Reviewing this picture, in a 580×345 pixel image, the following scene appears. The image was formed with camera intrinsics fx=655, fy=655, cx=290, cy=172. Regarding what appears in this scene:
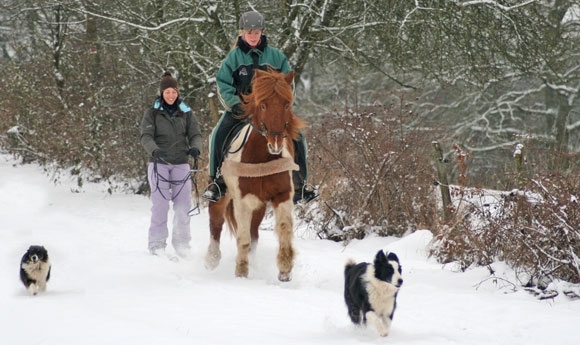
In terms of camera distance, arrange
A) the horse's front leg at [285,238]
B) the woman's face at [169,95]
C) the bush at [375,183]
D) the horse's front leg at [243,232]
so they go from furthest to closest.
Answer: the bush at [375,183] → the woman's face at [169,95] → the horse's front leg at [243,232] → the horse's front leg at [285,238]

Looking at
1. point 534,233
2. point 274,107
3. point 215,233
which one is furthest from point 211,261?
point 534,233

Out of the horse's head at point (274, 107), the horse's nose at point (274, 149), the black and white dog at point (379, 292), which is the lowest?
the black and white dog at point (379, 292)

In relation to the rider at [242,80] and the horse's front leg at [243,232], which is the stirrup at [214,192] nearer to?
the rider at [242,80]

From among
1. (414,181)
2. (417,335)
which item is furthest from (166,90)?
(417,335)

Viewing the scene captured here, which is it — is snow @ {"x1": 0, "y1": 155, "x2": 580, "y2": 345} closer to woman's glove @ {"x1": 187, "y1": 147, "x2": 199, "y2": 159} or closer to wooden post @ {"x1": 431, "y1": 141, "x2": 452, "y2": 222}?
wooden post @ {"x1": 431, "y1": 141, "x2": 452, "y2": 222}

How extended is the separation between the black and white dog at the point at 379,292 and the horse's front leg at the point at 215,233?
10.7ft

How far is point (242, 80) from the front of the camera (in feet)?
24.3

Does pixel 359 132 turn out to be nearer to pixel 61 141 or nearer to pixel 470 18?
pixel 470 18

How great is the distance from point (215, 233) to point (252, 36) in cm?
238

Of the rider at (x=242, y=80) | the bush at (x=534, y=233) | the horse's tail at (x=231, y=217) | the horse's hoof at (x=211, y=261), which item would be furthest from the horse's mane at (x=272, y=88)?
the bush at (x=534, y=233)

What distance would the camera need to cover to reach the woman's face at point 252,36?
23.9 ft

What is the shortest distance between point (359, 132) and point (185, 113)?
2667 mm

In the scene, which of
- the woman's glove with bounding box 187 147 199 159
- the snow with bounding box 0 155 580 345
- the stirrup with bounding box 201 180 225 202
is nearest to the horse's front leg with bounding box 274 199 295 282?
the snow with bounding box 0 155 580 345

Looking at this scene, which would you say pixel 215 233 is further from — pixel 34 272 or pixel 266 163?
pixel 34 272
